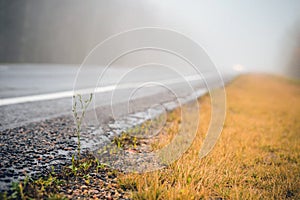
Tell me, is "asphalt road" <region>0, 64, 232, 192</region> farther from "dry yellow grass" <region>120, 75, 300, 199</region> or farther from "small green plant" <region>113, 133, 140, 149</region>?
"dry yellow grass" <region>120, 75, 300, 199</region>

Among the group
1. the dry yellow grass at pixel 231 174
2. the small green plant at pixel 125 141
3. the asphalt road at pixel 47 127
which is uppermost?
the asphalt road at pixel 47 127

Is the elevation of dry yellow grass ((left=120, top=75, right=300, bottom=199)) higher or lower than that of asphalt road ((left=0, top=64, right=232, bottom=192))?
lower

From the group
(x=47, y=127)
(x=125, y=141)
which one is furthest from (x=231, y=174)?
(x=47, y=127)

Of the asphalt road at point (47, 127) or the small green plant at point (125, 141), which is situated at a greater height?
the asphalt road at point (47, 127)

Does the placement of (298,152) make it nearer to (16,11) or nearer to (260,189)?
(260,189)

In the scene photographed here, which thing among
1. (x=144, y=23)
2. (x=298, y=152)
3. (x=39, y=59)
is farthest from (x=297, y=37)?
(x=298, y=152)

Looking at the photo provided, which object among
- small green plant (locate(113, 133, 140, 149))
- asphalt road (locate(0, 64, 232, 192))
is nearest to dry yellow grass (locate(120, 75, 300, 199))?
small green plant (locate(113, 133, 140, 149))

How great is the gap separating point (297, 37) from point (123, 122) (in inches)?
2843

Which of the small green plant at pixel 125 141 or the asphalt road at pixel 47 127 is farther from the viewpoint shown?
the small green plant at pixel 125 141

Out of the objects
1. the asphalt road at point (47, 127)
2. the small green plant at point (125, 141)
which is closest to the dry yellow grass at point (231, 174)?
the small green plant at point (125, 141)

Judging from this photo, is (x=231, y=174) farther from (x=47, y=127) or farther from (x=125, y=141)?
(x=47, y=127)

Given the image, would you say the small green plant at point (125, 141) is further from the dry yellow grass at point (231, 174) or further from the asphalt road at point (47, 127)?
the dry yellow grass at point (231, 174)

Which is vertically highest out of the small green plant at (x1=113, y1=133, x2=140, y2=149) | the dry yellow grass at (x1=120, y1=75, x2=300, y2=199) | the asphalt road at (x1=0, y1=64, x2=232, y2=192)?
the asphalt road at (x1=0, y1=64, x2=232, y2=192)

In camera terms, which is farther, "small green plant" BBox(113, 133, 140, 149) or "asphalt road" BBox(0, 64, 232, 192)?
"small green plant" BBox(113, 133, 140, 149)
